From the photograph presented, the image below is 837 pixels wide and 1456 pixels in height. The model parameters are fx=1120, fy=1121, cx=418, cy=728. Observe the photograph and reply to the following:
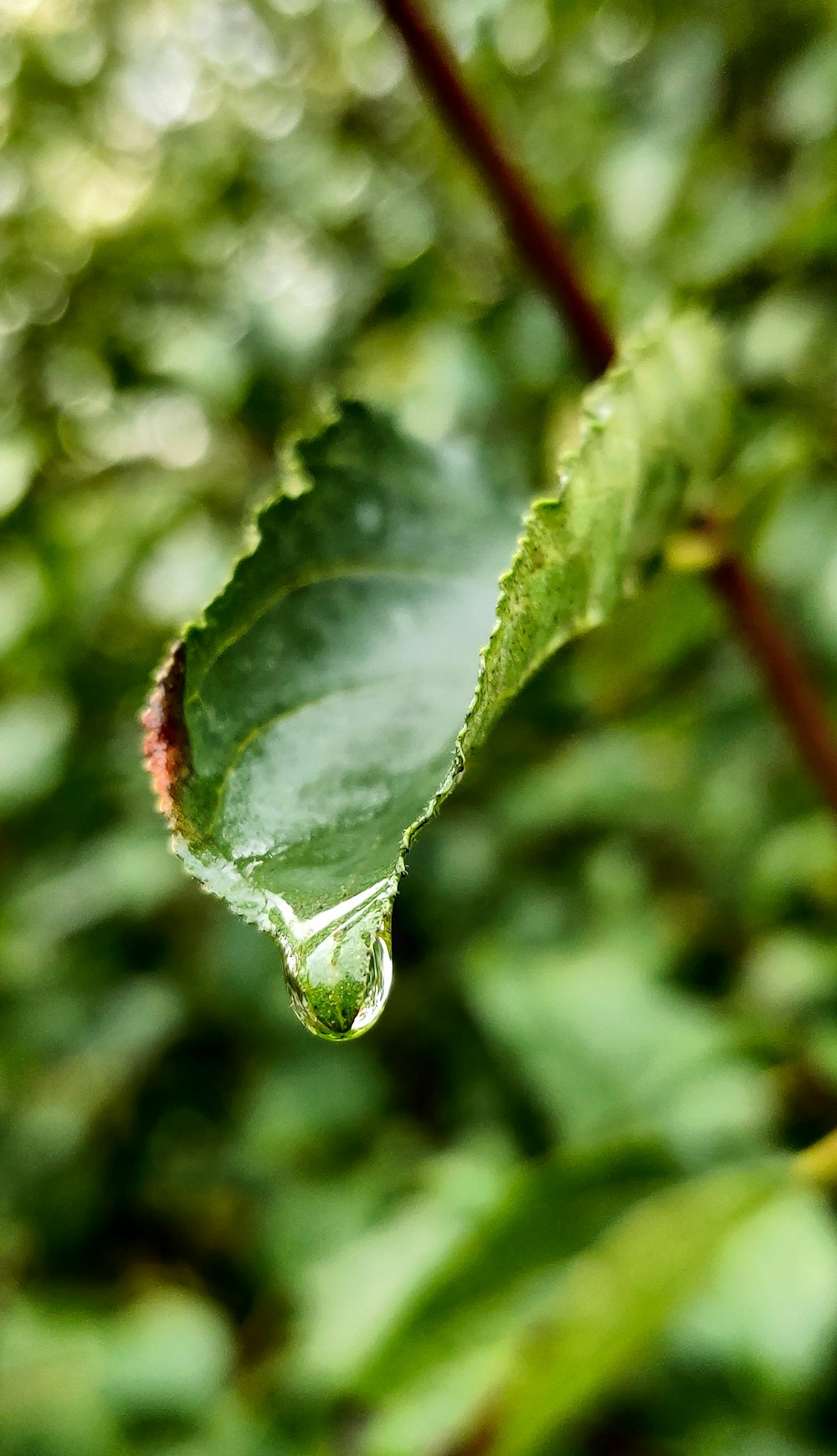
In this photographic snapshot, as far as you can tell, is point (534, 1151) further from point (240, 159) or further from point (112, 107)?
point (112, 107)

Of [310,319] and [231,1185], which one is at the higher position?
[310,319]

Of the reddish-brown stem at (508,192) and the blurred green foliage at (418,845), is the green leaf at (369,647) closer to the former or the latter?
the reddish-brown stem at (508,192)

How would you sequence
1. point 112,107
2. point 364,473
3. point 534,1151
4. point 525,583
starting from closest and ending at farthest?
1. point 525,583
2. point 364,473
3. point 534,1151
4. point 112,107

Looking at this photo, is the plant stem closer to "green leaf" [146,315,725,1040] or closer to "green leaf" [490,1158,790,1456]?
"green leaf" [146,315,725,1040]

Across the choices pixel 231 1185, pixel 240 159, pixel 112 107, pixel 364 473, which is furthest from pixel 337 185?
pixel 231 1185

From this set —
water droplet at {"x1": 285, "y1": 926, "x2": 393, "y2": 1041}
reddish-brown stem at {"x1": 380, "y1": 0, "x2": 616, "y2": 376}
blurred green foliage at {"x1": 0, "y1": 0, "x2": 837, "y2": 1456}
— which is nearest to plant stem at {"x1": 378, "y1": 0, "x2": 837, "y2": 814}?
reddish-brown stem at {"x1": 380, "y1": 0, "x2": 616, "y2": 376}

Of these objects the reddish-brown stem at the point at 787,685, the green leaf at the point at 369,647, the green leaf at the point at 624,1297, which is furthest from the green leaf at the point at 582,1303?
the green leaf at the point at 369,647
